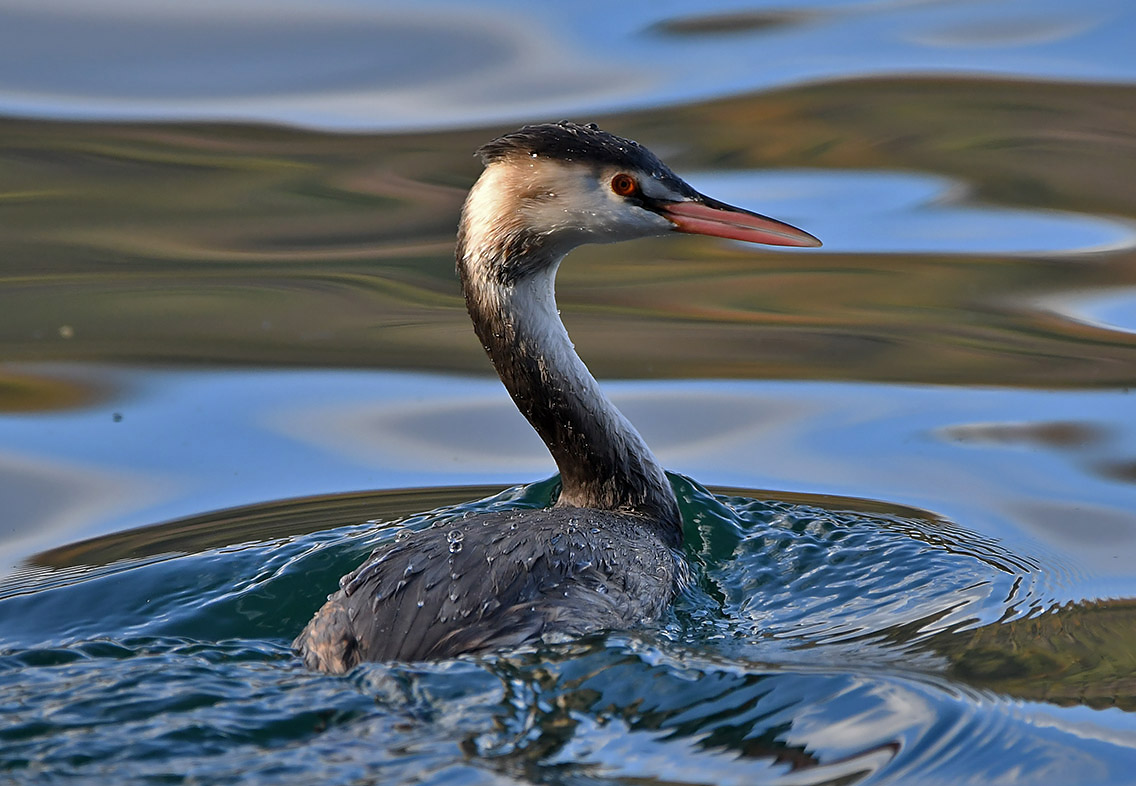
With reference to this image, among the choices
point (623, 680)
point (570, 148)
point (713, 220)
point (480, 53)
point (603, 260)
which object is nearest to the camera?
point (623, 680)

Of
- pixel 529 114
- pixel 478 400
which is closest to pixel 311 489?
pixel 478 400

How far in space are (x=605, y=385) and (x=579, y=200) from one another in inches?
71.3

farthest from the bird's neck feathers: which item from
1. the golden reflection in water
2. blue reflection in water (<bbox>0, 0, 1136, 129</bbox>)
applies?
blue reflection in water (<bbox>0, 0, 1136, 129</bbox>)

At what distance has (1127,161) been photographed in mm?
8867

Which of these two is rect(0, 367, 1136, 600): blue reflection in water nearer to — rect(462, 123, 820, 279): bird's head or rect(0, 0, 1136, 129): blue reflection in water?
rect(462, 123, 820, 279): bird's head

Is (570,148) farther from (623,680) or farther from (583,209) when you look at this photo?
(623,680)

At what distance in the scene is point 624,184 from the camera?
5453 millimetres

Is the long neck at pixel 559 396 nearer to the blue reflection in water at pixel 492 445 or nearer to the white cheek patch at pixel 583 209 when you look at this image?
the white cheek patch at pixel 583 209

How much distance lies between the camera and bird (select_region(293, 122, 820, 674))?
450 cm

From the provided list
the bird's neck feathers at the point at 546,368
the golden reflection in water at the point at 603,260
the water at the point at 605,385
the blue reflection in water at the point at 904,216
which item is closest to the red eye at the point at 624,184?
the bird's neck feathers at the point at 546,368

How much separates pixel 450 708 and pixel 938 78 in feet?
22.2

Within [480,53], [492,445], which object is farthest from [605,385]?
[480,53]

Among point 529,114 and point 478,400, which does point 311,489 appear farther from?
point 529,114

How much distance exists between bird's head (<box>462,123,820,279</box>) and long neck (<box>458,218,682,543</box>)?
134mm
